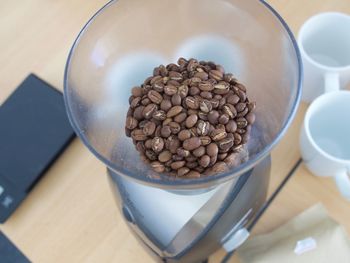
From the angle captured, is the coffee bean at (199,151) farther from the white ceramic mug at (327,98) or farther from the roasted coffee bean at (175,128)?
the white ceramic mug at (327,98)

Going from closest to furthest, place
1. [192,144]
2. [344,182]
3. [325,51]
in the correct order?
[192,144]
[344,182]
[325,51]

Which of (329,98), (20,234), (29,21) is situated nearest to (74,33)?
(29,21)

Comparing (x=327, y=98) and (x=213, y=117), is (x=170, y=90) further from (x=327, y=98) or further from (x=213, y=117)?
(x=327, y=98)

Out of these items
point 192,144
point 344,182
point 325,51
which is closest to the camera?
point 192,144

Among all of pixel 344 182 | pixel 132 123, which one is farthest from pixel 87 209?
pixel 344 182

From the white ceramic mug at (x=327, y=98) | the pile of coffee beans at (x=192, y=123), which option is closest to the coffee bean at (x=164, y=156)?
the pile of coffee beans at (x=192, y=123)

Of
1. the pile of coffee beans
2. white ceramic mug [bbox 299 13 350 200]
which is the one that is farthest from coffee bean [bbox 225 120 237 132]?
white ceramic mug [bbox 299 13 350 200]

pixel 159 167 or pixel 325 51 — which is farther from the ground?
pixel 159 167

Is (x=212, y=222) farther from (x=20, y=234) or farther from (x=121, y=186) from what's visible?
(x=20, y=234)

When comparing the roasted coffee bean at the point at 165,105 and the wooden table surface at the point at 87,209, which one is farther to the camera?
the wooden table surface at the point at 87,209
